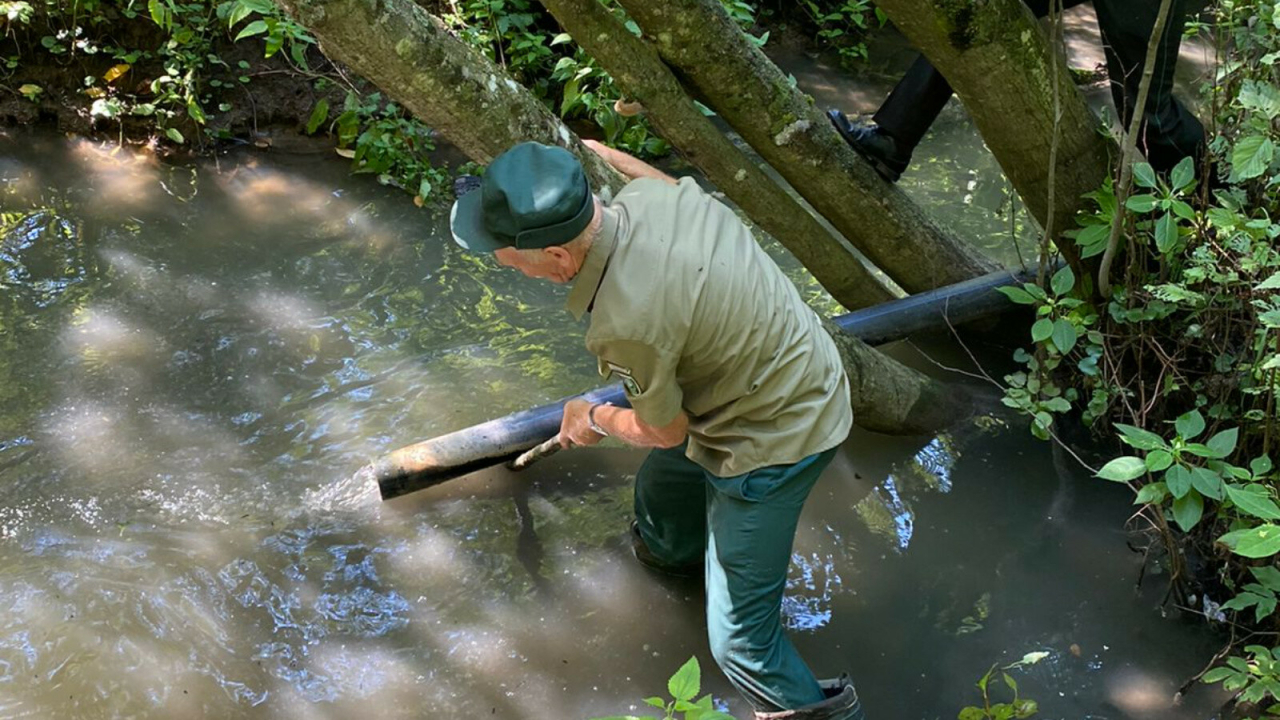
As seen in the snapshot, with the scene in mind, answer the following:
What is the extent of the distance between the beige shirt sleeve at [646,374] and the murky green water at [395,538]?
3.56 feet

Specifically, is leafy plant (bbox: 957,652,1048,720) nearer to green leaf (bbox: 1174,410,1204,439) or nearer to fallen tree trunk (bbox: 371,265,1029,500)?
green leaf (bbox: 1174,410,1204,439)

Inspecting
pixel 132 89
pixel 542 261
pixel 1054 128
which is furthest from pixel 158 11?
pixel 1054 128

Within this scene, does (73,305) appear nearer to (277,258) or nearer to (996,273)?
(277,258)

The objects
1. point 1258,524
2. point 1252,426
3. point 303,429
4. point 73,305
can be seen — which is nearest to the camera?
point 1258,524

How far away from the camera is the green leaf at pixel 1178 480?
2635 millimetres

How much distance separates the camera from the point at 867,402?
3650 millimetres

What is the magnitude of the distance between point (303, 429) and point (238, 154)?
223 centimetres

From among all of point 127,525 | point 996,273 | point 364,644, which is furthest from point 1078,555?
point 127,525

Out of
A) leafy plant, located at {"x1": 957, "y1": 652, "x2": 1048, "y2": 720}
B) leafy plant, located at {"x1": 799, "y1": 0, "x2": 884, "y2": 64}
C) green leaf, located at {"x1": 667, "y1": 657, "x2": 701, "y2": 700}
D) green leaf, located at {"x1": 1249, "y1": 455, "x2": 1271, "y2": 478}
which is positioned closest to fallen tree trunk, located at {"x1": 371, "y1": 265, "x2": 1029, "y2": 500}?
leafy plant, located at {"x1": 957, "y1": 652, "x2": 1048, "y2": 720}

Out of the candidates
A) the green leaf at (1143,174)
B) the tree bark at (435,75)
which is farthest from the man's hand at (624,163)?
the green leaf at (1143,174)

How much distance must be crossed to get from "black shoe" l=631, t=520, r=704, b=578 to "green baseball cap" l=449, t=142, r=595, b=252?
4.77 ft

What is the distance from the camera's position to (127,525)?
3.51 m

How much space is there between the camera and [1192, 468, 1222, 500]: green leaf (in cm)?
262

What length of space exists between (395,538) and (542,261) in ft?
5.26
